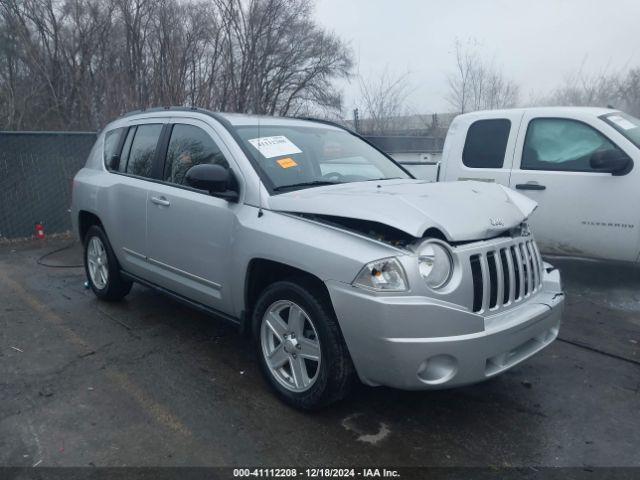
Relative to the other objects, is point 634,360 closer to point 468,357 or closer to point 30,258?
point 468,357

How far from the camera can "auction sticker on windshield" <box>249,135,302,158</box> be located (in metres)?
3.93

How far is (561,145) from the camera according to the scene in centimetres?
575

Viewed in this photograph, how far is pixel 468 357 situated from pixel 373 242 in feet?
2.53

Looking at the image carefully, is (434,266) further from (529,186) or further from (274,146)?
(529,186)

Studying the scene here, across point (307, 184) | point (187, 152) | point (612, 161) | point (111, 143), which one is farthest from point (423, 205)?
point (111, 143)

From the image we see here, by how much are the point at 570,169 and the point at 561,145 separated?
294mm

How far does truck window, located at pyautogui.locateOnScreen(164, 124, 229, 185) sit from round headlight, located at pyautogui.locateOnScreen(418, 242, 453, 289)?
171 cm

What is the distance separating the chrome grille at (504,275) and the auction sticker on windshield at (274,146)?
1.63 metres

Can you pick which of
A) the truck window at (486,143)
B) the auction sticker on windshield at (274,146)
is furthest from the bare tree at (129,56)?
the auction sticker on windshield at (274,146)

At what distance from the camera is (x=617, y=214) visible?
5.36 metres

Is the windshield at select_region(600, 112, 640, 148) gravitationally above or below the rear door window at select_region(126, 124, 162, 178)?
above

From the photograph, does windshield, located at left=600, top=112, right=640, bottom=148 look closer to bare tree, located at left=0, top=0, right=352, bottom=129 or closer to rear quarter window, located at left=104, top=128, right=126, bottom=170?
rear quarter window, located at left=104, top=128, right=126, bottom=170

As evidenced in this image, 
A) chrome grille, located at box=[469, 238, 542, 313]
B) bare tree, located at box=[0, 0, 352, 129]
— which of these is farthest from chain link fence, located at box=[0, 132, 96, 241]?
chrome grille, located at box=[469, 238, 542, 313]

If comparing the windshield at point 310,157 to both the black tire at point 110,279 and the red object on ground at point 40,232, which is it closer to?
the black tire at point 110,279
